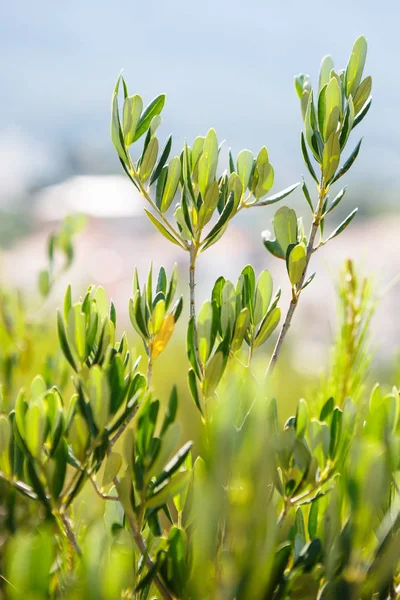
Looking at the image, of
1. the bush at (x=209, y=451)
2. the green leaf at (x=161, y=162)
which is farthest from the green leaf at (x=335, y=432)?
the green leaf at (x=161, y=162)

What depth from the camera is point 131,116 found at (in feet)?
1.39

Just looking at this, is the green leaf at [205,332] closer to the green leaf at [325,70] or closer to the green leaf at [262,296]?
the green leaf at [262,296]

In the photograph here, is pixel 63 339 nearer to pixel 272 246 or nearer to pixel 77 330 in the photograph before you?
pixel 77 330

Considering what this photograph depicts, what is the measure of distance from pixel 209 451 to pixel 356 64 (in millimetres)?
280

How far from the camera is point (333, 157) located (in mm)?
417

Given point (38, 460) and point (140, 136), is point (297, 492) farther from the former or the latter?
point (140, 136)

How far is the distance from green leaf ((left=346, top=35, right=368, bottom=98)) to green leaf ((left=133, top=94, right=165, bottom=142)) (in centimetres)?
13

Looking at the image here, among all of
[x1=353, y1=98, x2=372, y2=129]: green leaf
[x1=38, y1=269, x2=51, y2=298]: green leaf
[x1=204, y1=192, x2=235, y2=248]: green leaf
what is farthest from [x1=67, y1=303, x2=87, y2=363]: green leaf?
[x1=38, y1=269, x2=51, y2=298]: green leaf

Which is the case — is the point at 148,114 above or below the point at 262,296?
above

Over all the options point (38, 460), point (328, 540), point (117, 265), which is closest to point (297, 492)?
point (328, 540)

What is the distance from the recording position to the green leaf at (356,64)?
0.42 metres

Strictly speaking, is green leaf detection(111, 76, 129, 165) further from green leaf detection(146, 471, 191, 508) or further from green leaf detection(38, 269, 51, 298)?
green leaf detection(38, 269, 51, 298)

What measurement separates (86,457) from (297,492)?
12 centimetres

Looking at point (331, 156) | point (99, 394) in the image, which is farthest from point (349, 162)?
point (99, 394)
